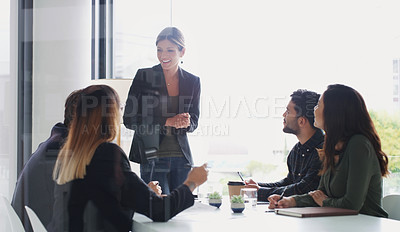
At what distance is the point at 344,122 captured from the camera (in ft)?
7.13

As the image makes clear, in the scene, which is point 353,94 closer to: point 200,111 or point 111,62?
point 200,111

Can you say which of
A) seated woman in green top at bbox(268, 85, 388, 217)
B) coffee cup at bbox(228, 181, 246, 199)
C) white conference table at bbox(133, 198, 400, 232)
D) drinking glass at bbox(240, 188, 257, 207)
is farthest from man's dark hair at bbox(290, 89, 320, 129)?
white conference table at bbox(133, 198, 400, 232)

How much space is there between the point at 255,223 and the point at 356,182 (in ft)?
1.85

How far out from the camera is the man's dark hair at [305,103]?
2580 millimetres

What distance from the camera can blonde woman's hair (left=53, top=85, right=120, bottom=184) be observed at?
1760mm

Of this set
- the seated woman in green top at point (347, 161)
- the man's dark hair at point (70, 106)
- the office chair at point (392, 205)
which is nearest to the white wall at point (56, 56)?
the man's dark hair at point (70, 106)

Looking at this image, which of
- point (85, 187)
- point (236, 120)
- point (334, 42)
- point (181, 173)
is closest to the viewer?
point (85, 187)

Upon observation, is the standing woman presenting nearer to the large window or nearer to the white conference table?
the large window

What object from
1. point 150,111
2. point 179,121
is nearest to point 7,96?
point 150,111

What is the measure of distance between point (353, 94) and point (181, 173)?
3.00 ft

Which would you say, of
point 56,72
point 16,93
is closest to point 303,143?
point 56,72

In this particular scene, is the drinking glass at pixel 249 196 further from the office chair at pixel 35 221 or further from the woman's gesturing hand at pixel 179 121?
the office chair at pixel 35 221

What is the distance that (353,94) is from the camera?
2.22 m

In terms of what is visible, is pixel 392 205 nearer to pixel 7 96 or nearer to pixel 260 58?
pixel 260 58
